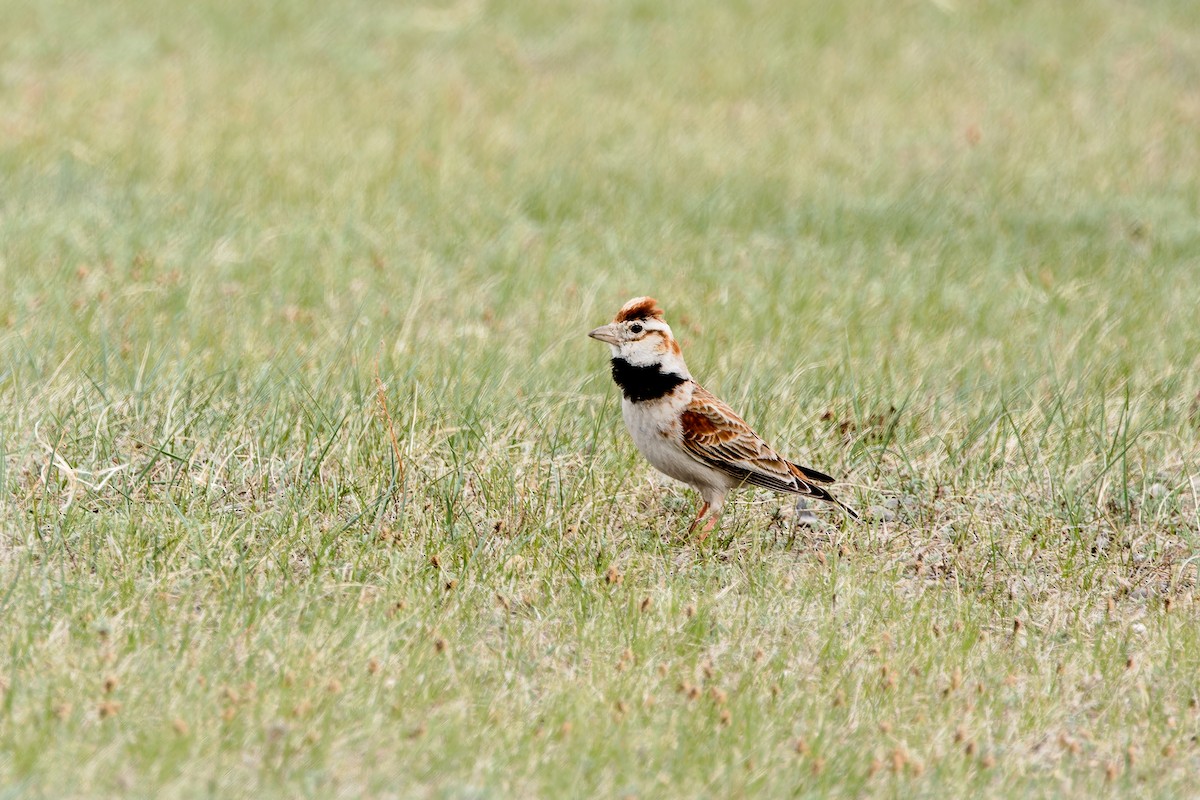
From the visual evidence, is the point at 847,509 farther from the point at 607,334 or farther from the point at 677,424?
the point at 607,334

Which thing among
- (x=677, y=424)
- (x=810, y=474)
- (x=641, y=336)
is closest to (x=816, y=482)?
(x=810, y=474)

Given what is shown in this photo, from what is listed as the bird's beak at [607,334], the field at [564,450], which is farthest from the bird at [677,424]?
the field at [564,450]

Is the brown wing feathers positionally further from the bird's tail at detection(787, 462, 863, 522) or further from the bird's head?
the bird's head

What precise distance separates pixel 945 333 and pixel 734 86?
6.68 metres

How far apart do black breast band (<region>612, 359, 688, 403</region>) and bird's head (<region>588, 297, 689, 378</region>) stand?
0.02 meters

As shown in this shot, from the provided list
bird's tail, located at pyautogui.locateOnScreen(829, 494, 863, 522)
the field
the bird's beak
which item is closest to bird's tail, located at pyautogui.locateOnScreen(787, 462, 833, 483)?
bird's tail, located at pyautogui.locateOnScreen(829, 494, 863, 522)

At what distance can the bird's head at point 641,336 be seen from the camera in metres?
6.27

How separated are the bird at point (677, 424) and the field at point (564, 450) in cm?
32

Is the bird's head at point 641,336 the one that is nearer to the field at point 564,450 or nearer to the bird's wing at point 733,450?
the bird's wing at point 733,450

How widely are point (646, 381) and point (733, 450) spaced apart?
0.45 metres

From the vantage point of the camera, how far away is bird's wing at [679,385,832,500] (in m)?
6.28

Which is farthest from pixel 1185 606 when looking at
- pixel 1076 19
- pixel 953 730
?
pixel 1076 19

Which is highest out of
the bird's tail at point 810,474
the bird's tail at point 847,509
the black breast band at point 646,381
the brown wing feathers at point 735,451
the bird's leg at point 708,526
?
the black breast band at point 646,381

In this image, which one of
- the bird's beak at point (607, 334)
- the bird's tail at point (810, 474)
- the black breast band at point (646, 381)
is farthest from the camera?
the bird's tail at point (810, 474)
